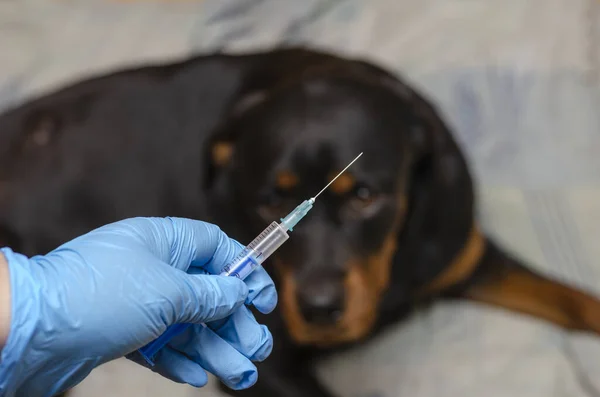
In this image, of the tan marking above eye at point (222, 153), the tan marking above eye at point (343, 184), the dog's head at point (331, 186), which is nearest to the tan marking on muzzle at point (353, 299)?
the dog's head at point (331, 186)

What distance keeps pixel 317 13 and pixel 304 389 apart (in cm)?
113

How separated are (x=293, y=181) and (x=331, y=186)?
0.07m

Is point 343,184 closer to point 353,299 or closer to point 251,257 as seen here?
point 353,299

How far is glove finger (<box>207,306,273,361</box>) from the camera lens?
0.85 meters

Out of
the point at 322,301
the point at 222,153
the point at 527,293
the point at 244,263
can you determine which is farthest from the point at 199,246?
the point at 527,293

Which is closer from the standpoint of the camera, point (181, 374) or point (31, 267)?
point (31, 267)

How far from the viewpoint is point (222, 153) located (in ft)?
4.47

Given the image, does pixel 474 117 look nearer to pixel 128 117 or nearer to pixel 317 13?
pixel 317 13

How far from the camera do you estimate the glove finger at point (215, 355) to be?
2.73 feet

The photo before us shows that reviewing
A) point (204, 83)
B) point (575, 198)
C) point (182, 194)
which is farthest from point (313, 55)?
point (575, 198)

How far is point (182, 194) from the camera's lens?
1518 mm

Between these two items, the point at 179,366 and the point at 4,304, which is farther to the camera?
the point at 179,366

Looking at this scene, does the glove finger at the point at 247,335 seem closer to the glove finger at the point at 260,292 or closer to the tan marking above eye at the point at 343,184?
the glove finger at the point at 260,292

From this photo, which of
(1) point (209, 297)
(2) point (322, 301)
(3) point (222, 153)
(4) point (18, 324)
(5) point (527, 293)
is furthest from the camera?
(5) point (527, 293)
